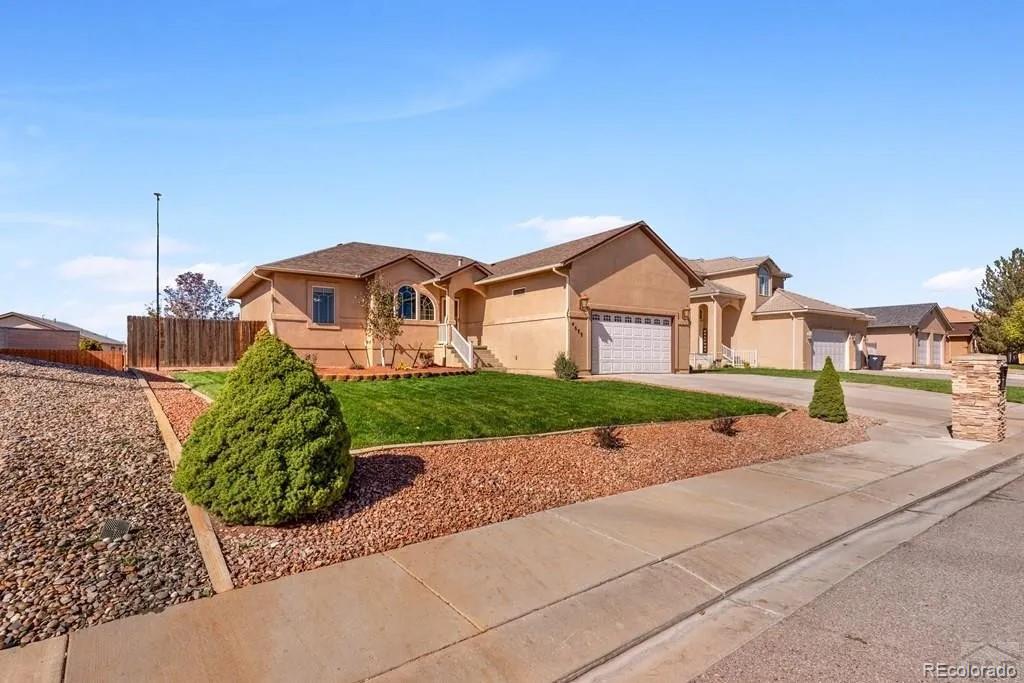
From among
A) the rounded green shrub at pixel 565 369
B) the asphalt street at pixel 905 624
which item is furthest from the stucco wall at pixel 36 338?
the asphalt street at pixel 905 624

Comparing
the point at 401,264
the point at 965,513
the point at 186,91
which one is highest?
the point at 186,91

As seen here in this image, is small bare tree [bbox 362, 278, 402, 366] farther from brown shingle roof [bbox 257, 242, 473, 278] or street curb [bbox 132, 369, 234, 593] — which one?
street curb [bbox 132, 369, 234, 593]

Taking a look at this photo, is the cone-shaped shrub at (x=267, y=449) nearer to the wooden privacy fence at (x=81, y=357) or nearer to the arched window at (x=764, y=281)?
the wooden privacy fence at (x=81, y=357)

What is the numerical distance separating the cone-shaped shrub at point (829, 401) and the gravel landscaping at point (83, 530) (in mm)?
12287

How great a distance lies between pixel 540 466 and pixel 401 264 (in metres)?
16.2

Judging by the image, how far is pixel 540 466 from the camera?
23.1ft

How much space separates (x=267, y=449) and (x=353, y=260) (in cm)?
1843

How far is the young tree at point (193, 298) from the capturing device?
169ft

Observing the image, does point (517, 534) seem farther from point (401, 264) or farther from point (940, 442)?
point (401, 264)

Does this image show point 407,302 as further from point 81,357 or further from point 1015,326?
point 1015,326

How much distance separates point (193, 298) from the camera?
52.7 meters

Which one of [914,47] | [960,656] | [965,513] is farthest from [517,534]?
[914,47]

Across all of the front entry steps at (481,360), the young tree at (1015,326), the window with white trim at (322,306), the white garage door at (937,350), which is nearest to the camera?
the front entry steps at (481,360)

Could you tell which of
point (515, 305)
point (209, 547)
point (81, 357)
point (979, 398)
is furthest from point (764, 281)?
point (81, 357)
